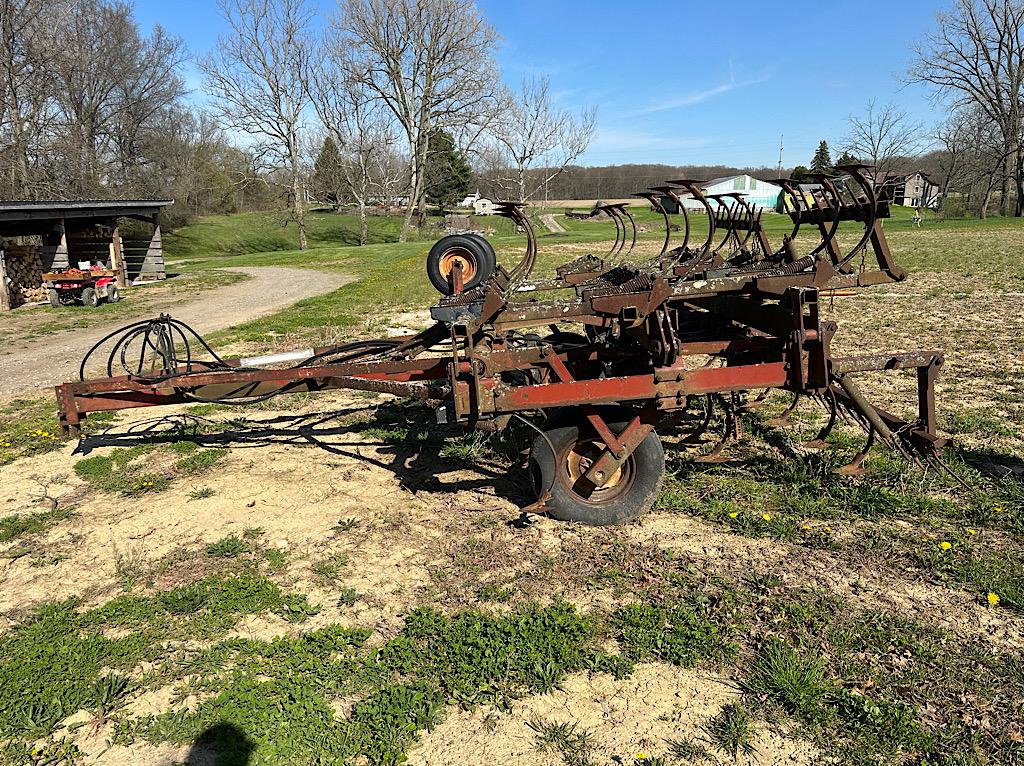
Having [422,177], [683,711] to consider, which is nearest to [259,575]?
[683,711]

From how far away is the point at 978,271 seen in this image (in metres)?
17.4

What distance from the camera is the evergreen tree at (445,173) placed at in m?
51.2

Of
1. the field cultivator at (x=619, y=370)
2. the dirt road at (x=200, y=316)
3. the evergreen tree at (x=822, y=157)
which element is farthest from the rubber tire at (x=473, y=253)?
the evergreen tree at (x=822, y=157)

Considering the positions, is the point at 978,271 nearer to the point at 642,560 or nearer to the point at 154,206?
the point at 642,560

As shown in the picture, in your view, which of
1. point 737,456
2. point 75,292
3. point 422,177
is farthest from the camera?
point 422,177

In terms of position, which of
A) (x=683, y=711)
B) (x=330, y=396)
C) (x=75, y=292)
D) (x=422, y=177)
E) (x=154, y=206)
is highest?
(x=422, y=177)

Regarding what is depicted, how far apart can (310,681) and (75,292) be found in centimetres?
1898

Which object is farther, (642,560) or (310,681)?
(642,560)

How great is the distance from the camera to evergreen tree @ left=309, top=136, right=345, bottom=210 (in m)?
49.2

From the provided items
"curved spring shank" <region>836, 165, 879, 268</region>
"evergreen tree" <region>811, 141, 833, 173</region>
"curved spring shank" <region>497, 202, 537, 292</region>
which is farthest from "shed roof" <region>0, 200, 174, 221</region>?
"evergreen tree" <region>811, 141, 833, 173</region>

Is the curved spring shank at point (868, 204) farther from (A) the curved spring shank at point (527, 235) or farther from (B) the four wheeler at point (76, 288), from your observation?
(B) the four wheeler at point (76, 288)

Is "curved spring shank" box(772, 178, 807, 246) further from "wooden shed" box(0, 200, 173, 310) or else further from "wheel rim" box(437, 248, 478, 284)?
"wooden shed" box(0, 200, 173, 310)

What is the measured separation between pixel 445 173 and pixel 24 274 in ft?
141

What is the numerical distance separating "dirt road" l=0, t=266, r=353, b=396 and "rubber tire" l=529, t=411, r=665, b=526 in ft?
26.1
